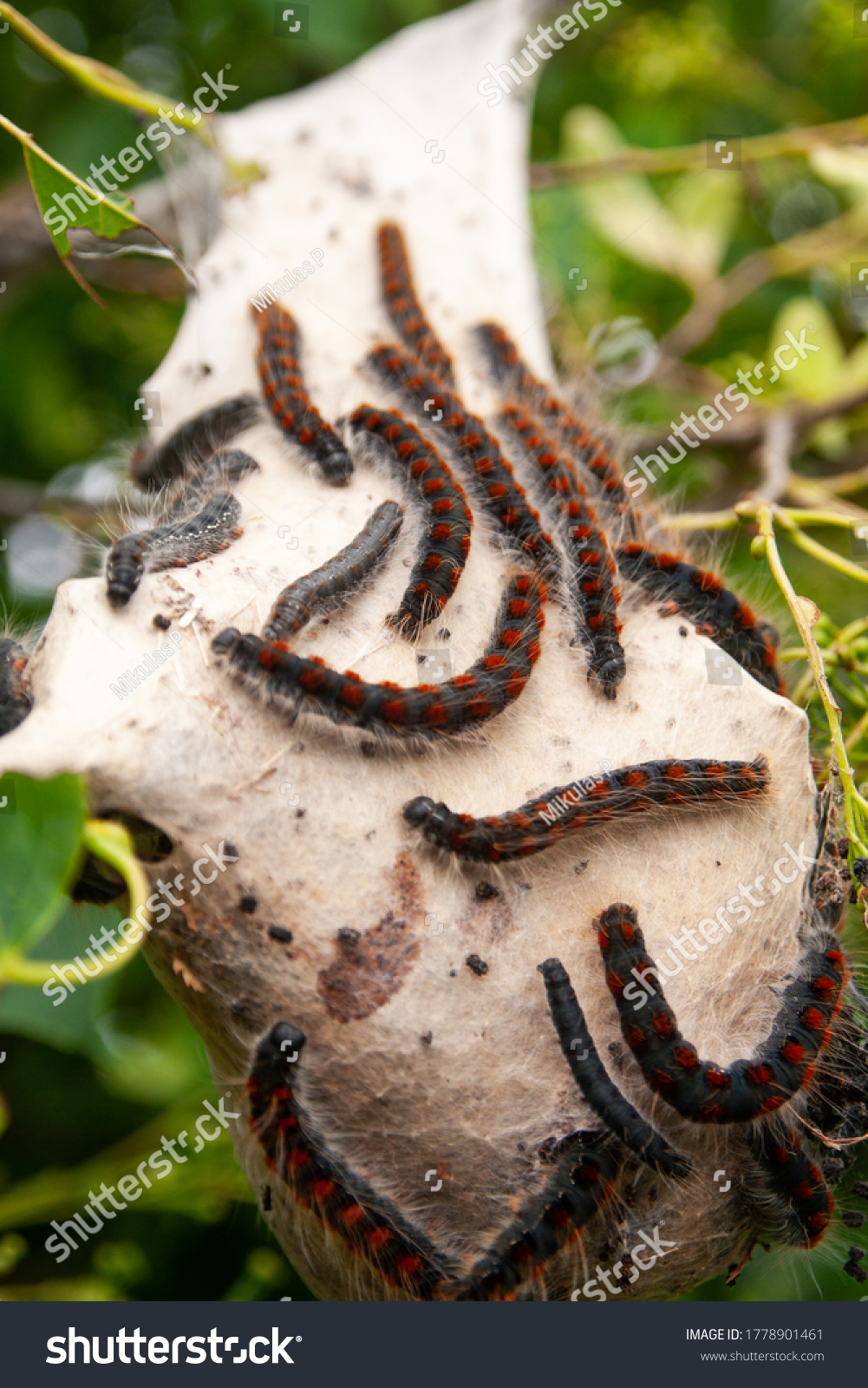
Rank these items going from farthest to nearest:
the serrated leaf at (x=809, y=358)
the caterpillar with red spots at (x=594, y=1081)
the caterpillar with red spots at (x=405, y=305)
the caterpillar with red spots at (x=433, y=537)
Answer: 1. the serrated leaf at (x=809, y=358)
2. the caterpillar with red spots at (x=405, y=305)
3. the caterpillar with red spots at (x=433, y=537)
4. the caterpillar with red spots at (x=594, y=1081)


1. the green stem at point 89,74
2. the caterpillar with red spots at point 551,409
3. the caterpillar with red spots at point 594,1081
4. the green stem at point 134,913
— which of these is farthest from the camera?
the caterpillar with red spots at point 551,409

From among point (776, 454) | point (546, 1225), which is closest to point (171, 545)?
point (546, 1225)

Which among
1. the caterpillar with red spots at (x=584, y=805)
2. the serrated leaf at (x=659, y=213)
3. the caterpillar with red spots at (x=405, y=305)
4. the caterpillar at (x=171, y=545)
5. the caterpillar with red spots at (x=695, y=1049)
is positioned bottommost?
the caterpillar with red spots at (x=695, y=1049)

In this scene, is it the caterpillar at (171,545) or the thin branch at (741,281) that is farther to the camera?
the thin branch at (741,281)

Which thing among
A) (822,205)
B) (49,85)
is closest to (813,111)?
→ (822,205)

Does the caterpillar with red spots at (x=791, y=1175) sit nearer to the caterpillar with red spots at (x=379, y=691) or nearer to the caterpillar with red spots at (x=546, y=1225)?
the caterpillar with red spots at (x=546, y=1225)

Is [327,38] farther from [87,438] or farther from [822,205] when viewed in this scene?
[822,205]

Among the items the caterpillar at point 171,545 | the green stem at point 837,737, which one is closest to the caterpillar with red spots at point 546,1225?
the green stem at point 837,737
